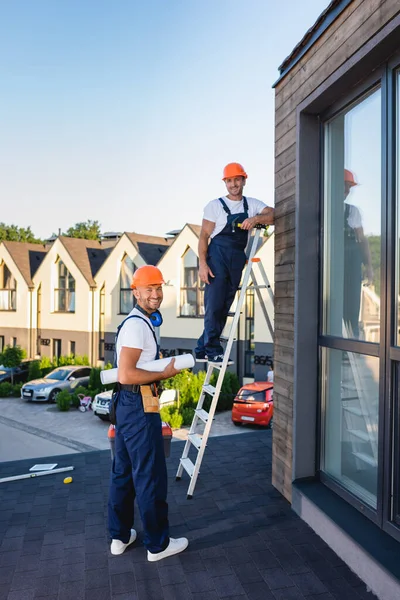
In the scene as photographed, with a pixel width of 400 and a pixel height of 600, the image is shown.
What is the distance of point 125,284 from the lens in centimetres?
2452

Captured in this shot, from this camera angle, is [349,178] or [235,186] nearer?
[349,178]

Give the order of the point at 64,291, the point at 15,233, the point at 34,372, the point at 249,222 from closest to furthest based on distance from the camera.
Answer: the point at 249,222 → the point at 34,372 → the point at 64,291 → the point at 15,233

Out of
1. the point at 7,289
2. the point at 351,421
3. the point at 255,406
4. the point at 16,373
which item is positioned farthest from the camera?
the point at 7,289

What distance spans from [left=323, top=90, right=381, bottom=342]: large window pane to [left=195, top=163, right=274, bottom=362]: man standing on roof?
0.83 m

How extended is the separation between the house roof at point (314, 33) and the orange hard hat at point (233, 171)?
103cm

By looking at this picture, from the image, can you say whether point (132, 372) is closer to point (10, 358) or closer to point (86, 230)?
point (10, 358)

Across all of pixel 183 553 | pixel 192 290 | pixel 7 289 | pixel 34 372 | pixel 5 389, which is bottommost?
pixel 5 389

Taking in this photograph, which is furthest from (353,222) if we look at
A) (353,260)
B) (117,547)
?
(117,547)

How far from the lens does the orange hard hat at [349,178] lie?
3836 mm

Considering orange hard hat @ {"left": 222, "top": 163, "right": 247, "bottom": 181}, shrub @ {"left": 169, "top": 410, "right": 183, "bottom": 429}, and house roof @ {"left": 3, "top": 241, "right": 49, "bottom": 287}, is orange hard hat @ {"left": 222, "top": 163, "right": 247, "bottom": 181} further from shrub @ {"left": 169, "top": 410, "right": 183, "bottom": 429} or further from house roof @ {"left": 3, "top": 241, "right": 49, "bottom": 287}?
house roof @ {"left": 3, "top": 241, "right": 49, "bottom": 287}

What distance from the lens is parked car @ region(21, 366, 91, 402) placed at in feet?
65.7

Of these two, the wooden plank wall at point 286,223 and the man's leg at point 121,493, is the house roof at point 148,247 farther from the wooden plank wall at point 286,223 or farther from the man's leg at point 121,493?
the man's leg at point 121,493

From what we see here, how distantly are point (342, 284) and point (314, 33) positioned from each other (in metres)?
2.22

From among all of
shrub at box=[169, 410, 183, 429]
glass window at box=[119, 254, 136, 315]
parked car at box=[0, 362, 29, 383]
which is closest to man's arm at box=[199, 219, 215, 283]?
shrub at box=[169, 410, 183, 429]
